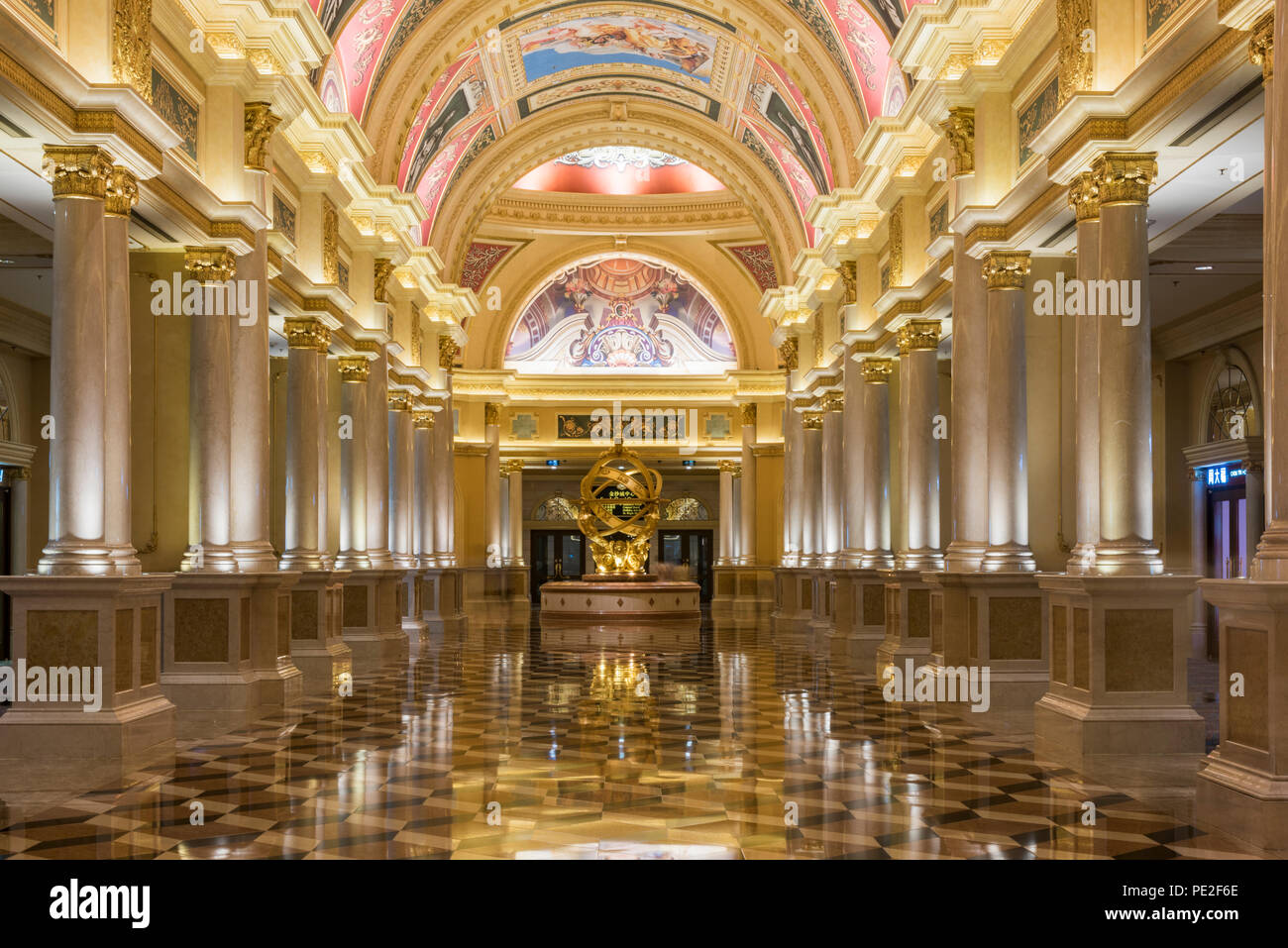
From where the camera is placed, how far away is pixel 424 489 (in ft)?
80.5

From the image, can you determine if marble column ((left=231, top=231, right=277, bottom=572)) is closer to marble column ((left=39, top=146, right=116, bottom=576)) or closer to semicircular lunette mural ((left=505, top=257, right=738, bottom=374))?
marble column ((left=39, top=146, right=116, bottom=576))

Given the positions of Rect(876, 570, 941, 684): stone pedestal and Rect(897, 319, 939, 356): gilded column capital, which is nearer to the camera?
Rect(876, 570, 941, 684): stone pedestal

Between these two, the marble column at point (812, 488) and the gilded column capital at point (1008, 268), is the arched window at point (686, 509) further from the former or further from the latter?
the gilded column capital at point (1008, 268)

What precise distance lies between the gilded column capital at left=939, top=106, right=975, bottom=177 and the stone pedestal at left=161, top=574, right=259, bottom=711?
809cm

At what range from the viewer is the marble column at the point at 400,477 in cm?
2152

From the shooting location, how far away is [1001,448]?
1131 centimetres

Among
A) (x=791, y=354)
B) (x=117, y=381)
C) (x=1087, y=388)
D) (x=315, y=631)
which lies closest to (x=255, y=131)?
(x=117, y=381)

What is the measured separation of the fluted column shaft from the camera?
11.8m

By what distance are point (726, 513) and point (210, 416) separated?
81.7ft

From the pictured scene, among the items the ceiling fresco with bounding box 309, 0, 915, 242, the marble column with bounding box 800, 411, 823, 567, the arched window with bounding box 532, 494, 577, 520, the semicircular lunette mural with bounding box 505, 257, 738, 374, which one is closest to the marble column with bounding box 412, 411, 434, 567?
the ceiling fresco with bounding box 309, 0, 915, 242

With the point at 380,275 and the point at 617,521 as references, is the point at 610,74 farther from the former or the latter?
the point at 617,521
